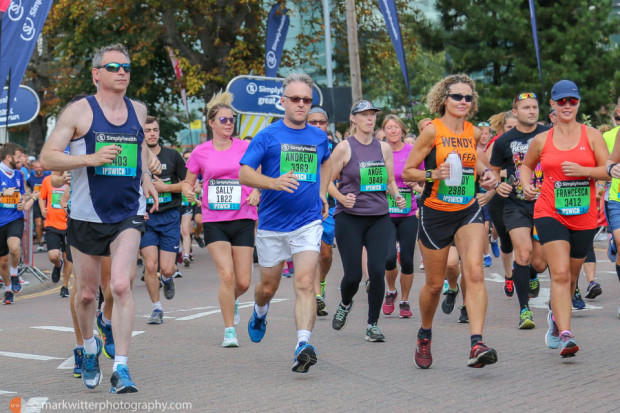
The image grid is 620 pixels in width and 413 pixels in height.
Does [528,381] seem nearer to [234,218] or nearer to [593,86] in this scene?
[234,218]

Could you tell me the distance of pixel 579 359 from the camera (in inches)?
307

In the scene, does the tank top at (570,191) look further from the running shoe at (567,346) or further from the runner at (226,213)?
the runner at (226,213)

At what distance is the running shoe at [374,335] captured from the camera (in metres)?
9.04

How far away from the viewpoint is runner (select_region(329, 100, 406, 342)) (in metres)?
9.12

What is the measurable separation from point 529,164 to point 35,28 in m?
11.2

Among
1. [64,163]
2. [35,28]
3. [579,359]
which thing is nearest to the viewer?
[64,163]

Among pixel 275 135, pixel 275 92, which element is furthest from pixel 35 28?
pixel 275 135

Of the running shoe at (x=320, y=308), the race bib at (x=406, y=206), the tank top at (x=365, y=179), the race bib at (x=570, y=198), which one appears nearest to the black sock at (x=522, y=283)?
the race bib at (x=406, y=206)

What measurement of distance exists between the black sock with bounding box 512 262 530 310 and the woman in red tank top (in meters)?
1.66

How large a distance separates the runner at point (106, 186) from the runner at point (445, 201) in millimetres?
2081

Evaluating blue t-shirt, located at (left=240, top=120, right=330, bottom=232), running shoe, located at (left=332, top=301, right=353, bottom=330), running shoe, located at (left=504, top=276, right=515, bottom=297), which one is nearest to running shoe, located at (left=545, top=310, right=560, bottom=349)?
blue t-shirt, located at (left=240, top=120, right=330, bottom=232)

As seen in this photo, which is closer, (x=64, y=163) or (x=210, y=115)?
(x=64, y=163)

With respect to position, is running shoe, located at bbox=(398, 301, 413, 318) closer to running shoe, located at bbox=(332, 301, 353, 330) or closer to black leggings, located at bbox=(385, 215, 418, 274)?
black leggings, located at bbox=(385, 215, 418, 274)

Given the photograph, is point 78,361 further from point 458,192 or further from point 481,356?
point 458,192
